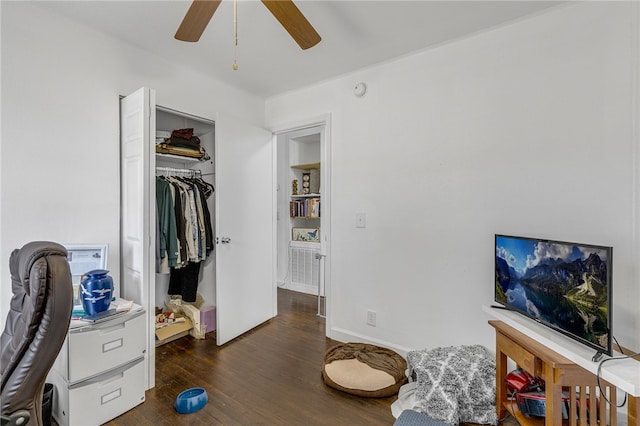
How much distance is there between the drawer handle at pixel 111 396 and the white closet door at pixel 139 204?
0.23 metres

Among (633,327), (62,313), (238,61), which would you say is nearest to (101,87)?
(238,61)

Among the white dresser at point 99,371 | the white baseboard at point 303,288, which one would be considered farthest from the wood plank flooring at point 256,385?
the white baseboard at point 303,288

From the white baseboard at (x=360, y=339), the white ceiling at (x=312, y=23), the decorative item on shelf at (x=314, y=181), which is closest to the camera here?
the white ceiling at (x=312, y=23)

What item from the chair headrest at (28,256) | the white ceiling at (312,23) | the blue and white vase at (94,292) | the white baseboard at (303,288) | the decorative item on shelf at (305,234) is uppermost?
the white ceiling at (312,23)

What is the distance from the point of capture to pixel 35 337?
92cm

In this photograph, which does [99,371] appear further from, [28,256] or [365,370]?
[365,370]

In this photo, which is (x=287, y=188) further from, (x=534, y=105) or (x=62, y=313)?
(x=62, y=313)

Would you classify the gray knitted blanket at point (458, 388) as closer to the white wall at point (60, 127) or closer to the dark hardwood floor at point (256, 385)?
the dark hardwood floor at point (256, 385)

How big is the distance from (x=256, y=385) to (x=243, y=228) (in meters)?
1.39

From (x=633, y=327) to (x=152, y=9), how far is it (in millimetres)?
3352

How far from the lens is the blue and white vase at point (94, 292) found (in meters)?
1.68

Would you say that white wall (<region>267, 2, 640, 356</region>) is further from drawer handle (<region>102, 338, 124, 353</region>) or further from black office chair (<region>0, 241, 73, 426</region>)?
black office chair (<region>0, 241, 73, 426</region>)

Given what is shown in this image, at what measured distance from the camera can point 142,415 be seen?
5.72ft

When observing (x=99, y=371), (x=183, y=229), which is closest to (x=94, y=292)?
(x=99, y=371)
